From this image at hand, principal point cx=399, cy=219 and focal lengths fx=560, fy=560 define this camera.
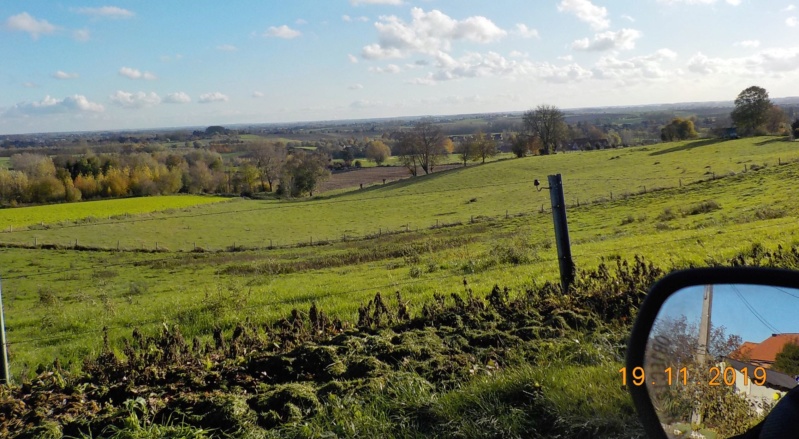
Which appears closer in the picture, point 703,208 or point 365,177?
point 703,208

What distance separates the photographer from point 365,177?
9781cm

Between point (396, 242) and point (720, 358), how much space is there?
32.2 meters

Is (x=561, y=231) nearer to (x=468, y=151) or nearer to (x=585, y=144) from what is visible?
(x=468, y=151)

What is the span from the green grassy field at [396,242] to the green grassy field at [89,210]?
6933mm

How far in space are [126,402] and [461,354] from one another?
2521mm

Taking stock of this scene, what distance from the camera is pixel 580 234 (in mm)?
26672

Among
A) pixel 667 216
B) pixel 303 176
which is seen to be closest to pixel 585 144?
pixel 303 176

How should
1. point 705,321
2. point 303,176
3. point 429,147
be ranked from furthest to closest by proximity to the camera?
point 429,147 < point 303,176 < point 705,321

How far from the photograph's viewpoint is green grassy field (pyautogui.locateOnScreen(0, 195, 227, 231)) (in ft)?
180

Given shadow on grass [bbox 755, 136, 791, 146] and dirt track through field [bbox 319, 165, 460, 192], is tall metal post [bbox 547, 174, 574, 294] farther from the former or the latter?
dirt track through field [bbox 319, 165, 460, 192]

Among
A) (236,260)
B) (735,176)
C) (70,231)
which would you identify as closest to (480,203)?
(735,176)

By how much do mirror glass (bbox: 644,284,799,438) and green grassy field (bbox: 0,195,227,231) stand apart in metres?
57.8

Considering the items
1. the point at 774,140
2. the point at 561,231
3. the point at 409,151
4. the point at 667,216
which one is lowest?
the point at 667,216

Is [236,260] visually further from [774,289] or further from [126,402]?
[774,289]
